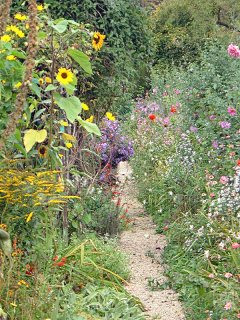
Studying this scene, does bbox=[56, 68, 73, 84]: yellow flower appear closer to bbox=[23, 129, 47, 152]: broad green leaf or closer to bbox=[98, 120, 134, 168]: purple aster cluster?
bbox=[23, 129, 47, 152]: broad green leaf

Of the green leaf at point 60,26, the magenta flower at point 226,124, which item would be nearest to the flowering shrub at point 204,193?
the magenta flower at point 226,124

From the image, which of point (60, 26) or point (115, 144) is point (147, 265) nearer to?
point (60, 26)

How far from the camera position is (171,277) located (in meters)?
3.38

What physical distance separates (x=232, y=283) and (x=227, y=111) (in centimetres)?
195

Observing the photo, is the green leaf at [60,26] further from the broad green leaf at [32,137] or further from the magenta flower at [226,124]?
the magenta flower at [226,124]

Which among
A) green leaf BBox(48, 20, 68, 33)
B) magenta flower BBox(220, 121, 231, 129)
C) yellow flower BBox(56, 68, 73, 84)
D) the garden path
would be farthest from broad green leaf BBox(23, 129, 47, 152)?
magenta flower BBox(220, 121, 231, 129)

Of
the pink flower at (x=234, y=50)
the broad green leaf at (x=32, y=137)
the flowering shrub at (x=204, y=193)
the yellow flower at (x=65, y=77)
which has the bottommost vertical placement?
the flowering shrub at (x=204, y=193)

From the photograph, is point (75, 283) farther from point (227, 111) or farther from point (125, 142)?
point (125, 142)

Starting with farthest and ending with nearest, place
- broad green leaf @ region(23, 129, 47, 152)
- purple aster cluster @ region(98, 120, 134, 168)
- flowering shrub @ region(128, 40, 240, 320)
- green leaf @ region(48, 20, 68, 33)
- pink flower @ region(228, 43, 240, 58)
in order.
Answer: purple aster cluster @ region(98, 120, 134, 168) → pink flower @ region(228, 43, 240, 58) → flowering shrub @ region(128, 40, 240, 320) → broad green leaf @ region(23, 129, 47, 152) → green leaf @ region(48, 20, 68, 33)

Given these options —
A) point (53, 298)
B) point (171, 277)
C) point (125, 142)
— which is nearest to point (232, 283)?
point (171, 277)

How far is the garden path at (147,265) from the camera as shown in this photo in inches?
116

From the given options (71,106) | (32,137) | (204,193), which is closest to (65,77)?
(71,106)

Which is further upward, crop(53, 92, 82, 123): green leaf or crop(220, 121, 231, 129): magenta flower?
crop(53, 92, 82, 123): green leaf

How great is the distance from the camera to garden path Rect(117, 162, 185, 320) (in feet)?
9.71
